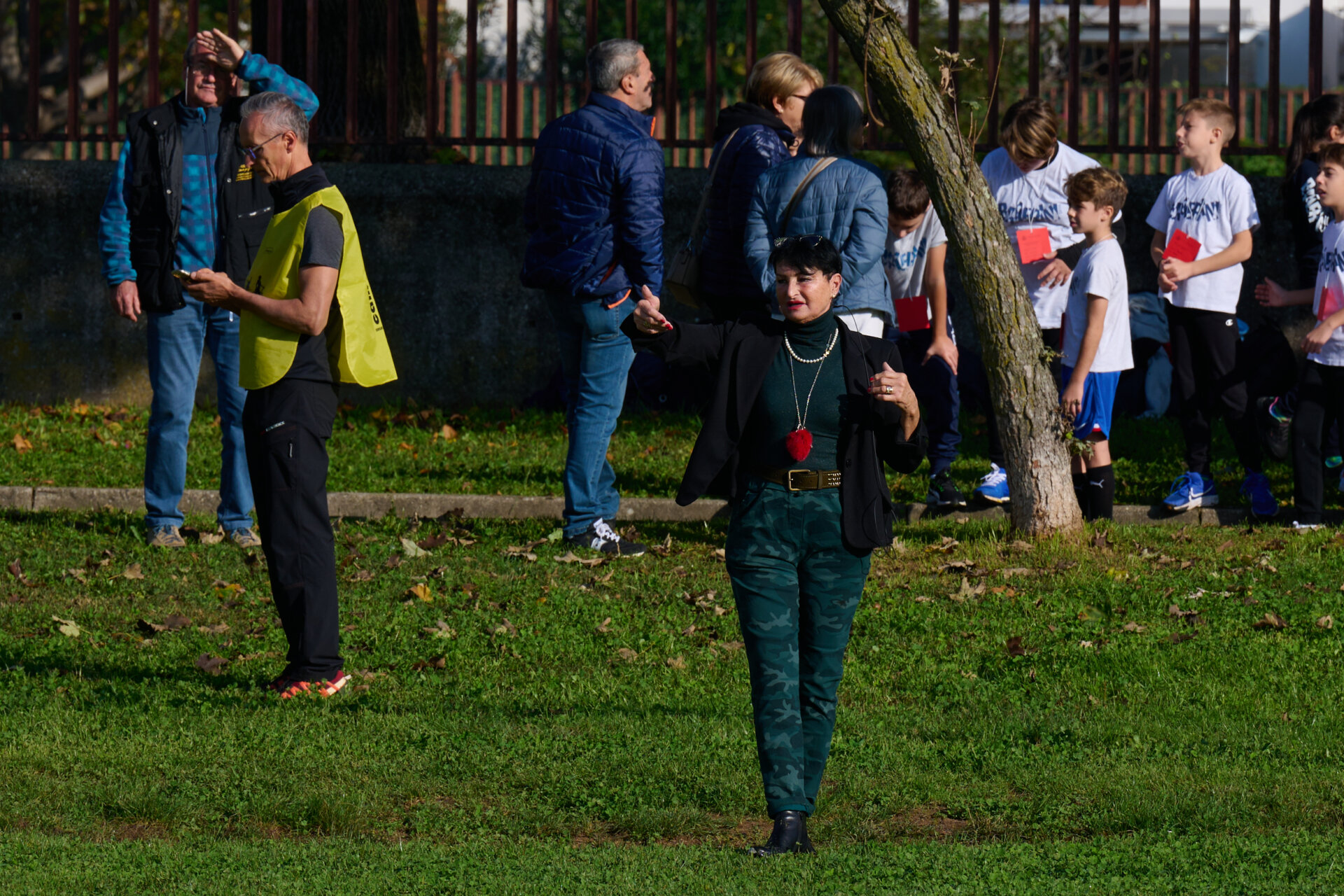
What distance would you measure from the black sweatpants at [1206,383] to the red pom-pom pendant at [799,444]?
493 centimetres

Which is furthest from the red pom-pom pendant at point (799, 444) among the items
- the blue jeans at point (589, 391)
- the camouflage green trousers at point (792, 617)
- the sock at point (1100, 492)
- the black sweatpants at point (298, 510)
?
the sock at point (1100, 492)

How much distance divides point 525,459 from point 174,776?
5.34 meters

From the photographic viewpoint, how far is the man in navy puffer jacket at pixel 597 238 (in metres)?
8.02

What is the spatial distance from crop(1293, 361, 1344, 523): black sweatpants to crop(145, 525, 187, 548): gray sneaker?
18.4 feet

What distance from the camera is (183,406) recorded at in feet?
27.6

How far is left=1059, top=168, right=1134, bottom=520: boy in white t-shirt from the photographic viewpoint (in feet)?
27.4

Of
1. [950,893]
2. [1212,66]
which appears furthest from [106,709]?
[1212,66]

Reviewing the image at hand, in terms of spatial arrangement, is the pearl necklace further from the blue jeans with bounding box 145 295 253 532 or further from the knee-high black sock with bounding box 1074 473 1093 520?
the blue jeans with bounding box 145 295 253 532

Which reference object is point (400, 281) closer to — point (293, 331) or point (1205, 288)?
point (1205, 288)

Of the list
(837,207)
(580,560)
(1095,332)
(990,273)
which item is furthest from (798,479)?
(1095,332)

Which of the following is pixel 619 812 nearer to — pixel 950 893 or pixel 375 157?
pixel 950 893

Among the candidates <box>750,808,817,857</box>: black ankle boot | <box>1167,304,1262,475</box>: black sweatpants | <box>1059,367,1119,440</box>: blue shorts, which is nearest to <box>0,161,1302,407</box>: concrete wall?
<box>1167,304,1262,475</box>: black sweatpants

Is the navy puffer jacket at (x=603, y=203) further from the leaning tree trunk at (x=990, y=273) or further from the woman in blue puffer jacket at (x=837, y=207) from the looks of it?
the leaning tree trunk at (x=990, y=273)

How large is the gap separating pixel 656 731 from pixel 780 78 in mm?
3599
